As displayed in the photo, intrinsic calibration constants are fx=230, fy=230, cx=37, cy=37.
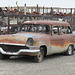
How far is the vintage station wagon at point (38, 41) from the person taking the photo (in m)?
8.24

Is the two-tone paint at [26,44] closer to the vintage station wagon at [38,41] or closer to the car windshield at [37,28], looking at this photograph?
the vintage station wagon at [38,41]

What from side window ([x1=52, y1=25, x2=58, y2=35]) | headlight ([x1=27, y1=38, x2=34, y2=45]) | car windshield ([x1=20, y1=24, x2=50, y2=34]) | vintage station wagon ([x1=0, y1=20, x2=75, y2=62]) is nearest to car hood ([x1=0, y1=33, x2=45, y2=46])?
vintage station wagon ([x1=0, y1=20, x2=75, y2=62])

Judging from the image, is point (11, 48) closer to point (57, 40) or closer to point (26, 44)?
point (26, 44)

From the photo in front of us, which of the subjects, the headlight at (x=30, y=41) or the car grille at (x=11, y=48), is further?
the car grille at (x=11, y=48)

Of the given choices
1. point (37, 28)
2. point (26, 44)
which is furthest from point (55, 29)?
point (26, 44)

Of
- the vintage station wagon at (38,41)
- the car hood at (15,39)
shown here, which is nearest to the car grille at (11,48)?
the vintage station wagon at (38,41)

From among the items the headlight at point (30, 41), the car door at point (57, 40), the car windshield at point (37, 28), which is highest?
the car windshield at point (37, 28)

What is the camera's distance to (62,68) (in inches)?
295

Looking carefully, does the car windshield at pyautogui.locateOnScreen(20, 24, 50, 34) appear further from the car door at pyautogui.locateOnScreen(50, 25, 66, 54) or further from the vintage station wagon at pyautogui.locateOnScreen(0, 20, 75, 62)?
the car door at pyautogui.locateOnScreen(50, 25, 66, 54)

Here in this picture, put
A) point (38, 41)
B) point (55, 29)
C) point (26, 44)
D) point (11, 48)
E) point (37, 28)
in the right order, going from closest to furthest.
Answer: point (26, 44), point (38, 41), point (11, 48), point (37, 28), point (55, 29)

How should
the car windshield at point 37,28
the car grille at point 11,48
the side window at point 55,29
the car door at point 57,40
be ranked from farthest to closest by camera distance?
the side window at point 55,29 → the car windshield at point 37,28 → the car door at point 57,40 → the car grille at point 11,48

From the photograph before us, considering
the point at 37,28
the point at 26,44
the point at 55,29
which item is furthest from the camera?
the point at 55,29

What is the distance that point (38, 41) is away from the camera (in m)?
8.34

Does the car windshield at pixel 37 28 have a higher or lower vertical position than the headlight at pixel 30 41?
higher
